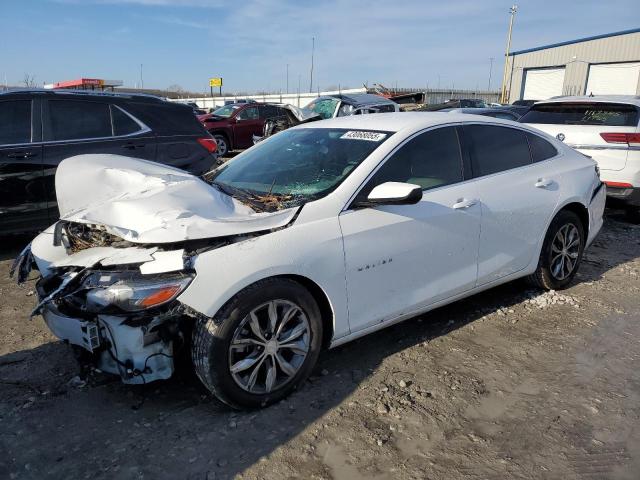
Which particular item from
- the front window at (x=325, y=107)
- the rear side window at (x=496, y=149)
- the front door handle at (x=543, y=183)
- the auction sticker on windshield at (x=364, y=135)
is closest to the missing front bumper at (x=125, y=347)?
the auction sticker on windshield at (x=364, y=135)

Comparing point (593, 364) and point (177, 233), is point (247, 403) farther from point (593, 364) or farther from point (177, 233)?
point (593, 364)

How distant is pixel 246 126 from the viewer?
15844 mm

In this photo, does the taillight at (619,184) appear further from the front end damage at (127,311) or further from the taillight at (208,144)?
the front end damage at (127,311)

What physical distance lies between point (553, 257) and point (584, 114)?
364cm

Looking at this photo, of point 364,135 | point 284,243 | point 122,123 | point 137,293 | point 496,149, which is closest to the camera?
point 137,293

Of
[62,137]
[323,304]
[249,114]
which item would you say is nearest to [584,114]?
[323,304]

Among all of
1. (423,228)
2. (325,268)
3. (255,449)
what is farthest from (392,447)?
(423,228)

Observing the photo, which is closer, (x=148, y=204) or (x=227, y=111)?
(x=148, y=204)

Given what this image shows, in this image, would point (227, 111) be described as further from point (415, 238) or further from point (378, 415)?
point (378, 415)

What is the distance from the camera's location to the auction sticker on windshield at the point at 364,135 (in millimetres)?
3566

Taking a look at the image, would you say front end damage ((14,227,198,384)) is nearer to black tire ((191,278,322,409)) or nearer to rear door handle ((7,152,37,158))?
black tire ((191,278,322,409))

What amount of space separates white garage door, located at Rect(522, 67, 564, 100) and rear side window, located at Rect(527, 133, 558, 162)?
35.2 m

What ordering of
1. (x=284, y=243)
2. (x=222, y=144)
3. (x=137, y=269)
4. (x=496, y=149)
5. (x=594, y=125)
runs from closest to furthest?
(x=137, y=269), (x=284, y=243), (x=496, y=149), (x=594, y=125), (x=222, y=144)

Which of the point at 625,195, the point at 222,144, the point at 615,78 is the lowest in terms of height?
the point at 222,144
